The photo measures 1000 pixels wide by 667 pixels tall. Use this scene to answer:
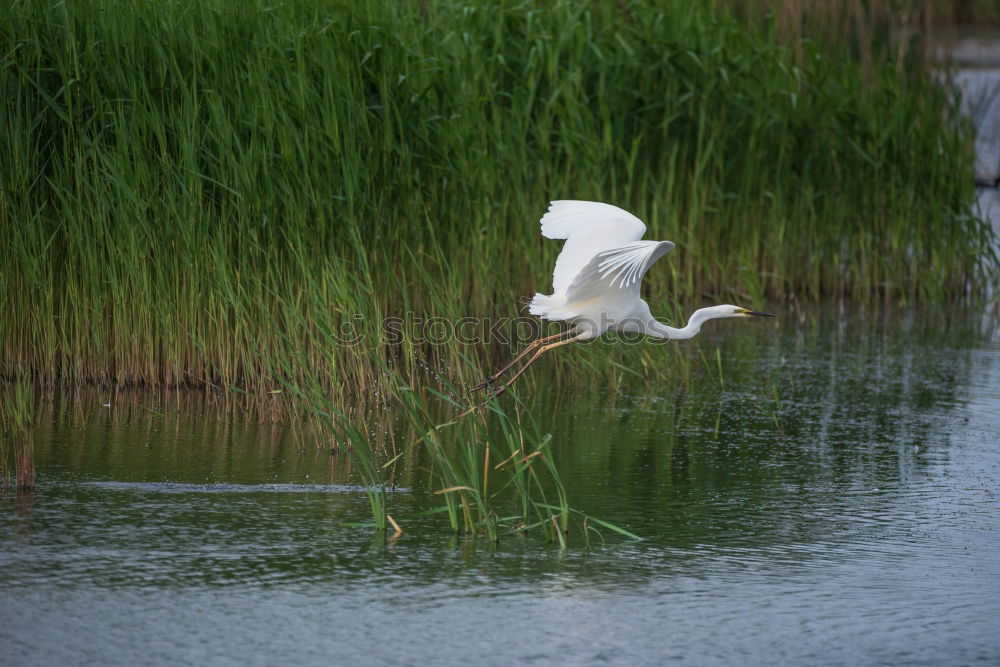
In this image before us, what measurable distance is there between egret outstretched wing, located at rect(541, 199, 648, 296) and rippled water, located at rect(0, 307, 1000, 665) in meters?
0.69

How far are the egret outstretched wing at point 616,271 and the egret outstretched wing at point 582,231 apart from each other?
0.09m

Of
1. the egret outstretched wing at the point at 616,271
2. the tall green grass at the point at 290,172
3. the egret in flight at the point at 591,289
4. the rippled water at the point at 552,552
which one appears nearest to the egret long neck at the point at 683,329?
the egret in flight at the point at 591,289

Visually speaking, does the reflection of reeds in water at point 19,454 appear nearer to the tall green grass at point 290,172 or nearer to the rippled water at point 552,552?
the rippled water at point 552,552

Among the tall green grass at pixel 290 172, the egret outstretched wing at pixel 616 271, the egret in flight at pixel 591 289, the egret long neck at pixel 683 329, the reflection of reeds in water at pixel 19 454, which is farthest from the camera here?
the egret long neck at pixel 683 329

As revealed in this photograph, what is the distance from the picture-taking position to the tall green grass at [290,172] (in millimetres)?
5691

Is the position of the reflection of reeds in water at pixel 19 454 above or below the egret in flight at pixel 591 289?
below

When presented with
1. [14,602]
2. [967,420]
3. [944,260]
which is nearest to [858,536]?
[967,420]

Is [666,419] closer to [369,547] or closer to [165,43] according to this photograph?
[369,547]

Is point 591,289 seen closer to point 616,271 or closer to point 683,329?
point 616,271

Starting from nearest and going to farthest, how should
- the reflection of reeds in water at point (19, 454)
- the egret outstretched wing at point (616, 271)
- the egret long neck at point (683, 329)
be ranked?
the reflection of reeds in water at point (19, 454)
the egret outstretched wing at point (616, 271)
the egret long neck at point (683, 329)

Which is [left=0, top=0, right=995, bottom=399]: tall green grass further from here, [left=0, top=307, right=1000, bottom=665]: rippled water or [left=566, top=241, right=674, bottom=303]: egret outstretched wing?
[left=566, top=241, right=674, bottom=303]: egret outstretched wing

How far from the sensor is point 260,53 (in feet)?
18.9

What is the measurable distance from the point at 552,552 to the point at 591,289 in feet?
5.78

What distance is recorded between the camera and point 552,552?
4.05m
